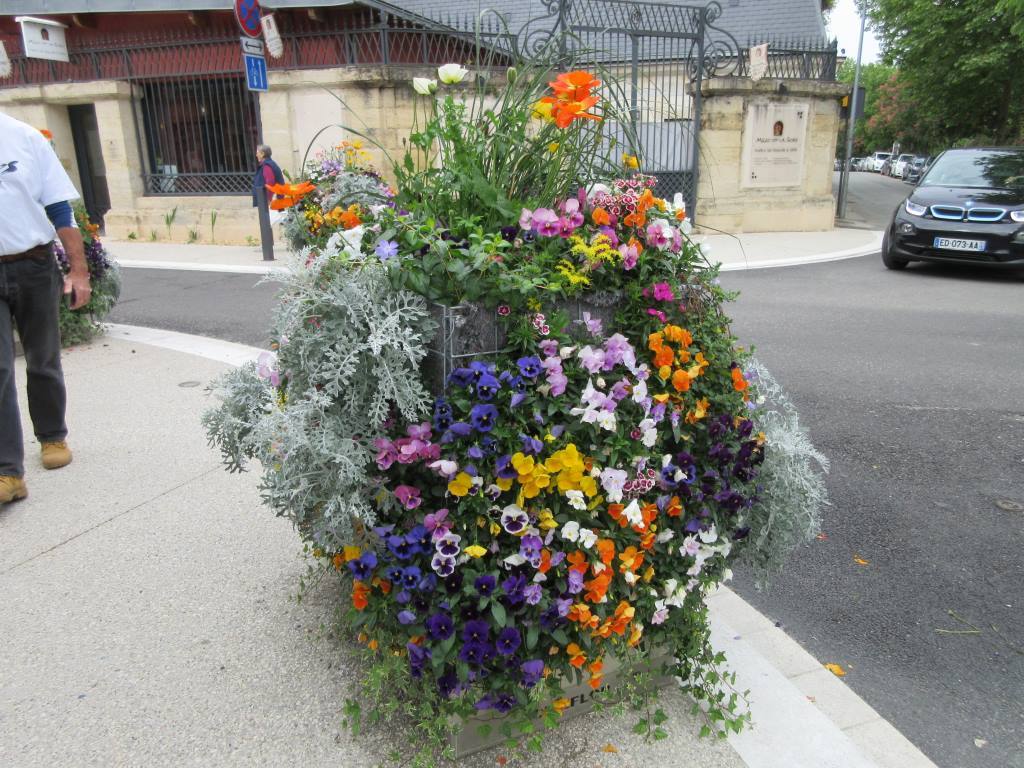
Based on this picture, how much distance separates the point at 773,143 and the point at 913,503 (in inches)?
497

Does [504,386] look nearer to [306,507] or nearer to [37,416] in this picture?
[306,507]

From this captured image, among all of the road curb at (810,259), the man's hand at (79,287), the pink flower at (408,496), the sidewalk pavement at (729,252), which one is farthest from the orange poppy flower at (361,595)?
the sidewalk pavement at (729,252)

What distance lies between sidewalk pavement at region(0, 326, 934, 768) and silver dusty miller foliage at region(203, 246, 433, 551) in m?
0.60

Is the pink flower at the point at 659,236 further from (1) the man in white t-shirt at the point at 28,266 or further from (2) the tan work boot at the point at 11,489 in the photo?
(2) the tan work boot at the point at 11,489

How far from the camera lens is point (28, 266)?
12.1 ft

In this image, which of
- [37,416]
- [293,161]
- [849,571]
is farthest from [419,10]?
[849,571]

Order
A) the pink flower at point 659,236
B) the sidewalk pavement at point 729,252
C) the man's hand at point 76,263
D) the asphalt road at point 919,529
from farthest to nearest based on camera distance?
1. the sidewalk pavement at point 729,252
2. the man's hand at point 76,263
3. the asphalt road at point 919,529
4. the pink flower at point 659,236

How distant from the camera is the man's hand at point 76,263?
3.72 m

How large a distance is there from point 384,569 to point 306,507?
0.89 feet

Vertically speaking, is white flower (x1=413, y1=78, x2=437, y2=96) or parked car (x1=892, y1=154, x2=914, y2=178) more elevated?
white flower (x1=413, y1=78, x2=437, y2=96)

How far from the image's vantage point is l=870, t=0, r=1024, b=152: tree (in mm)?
20719

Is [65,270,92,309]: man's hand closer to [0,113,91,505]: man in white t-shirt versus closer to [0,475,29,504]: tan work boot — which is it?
[0,113,91,505]: man in white t-shirt

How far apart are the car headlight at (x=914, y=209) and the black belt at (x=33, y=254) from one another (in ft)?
35.1

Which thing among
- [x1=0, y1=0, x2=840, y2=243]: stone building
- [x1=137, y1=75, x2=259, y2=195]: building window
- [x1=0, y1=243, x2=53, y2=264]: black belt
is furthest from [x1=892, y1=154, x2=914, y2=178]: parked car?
[x1=0, y1=243, x2=53, y2=264]: black belt
